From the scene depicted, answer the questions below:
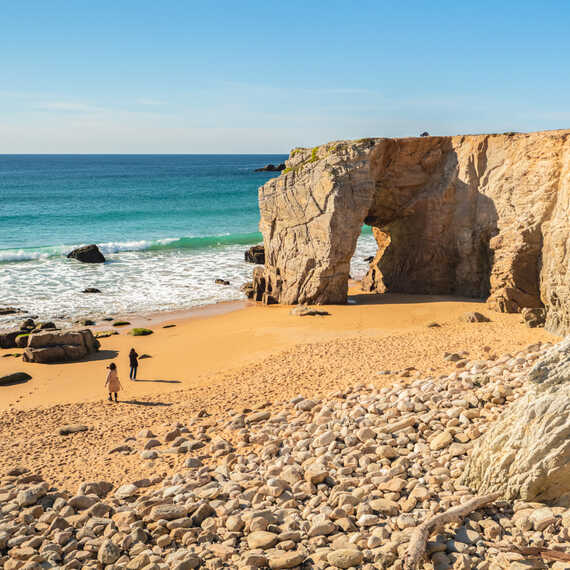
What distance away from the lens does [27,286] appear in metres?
28.9

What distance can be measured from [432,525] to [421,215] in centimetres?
1902

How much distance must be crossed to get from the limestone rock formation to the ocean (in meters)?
19.5

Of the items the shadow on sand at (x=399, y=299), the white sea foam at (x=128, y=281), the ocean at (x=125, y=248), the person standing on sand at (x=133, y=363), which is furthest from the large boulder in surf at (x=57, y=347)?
the shadow on sand at (x=399, y=299)

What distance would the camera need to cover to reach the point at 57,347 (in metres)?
18.2

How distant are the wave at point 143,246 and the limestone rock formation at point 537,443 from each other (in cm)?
3434

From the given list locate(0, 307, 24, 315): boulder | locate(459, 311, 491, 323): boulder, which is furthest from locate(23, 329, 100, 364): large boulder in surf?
locate(459, 311, 491, 323): boulder

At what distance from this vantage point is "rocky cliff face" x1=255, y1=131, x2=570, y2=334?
19234 millimetres

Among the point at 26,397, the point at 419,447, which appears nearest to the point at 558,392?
the point at 419,447

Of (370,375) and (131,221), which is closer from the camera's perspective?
(370,375)

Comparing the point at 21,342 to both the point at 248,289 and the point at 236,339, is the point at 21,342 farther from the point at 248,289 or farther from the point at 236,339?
the point at 248,289

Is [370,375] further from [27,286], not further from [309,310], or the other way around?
[27,286]

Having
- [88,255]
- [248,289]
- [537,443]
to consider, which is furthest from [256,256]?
[537,443]

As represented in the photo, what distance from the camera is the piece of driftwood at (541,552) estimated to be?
5.88 meters

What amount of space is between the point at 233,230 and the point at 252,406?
3692 centimetres
